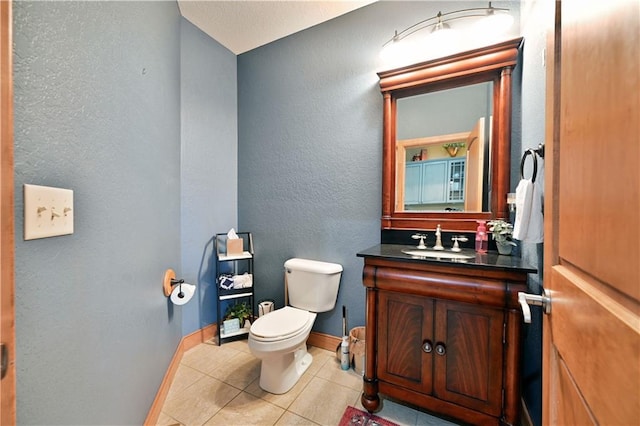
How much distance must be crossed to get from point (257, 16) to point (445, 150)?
1.76 metres

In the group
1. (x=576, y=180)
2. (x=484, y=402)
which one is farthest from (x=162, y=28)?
(x=484, y=402)

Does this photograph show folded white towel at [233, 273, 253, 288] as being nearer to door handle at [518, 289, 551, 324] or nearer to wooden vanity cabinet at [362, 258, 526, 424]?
wooden vanity cabinet at [362, 258, 526, 424]

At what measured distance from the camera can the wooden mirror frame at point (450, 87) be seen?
1479 millimetres

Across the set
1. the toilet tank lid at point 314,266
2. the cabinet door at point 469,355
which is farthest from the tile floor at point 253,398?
the toilet tank lid at point 314,266

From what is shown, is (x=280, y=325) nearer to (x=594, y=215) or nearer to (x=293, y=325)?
(x=293, y=325)

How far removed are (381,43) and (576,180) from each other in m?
1.78

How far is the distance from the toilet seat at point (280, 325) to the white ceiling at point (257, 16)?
7.36 ft

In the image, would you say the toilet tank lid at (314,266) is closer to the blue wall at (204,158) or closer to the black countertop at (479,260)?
the black countertop at (479,260)

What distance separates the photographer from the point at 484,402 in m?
1.17

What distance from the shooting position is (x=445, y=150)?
66.0 inches

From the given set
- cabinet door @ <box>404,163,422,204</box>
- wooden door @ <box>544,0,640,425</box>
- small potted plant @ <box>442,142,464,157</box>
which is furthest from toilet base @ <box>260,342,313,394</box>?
small potted plant @ <box>442,142,464,157</box>

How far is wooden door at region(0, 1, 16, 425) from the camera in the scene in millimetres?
417

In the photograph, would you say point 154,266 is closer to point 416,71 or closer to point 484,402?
point 484,402

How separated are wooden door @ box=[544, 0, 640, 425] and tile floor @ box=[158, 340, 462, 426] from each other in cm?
113
